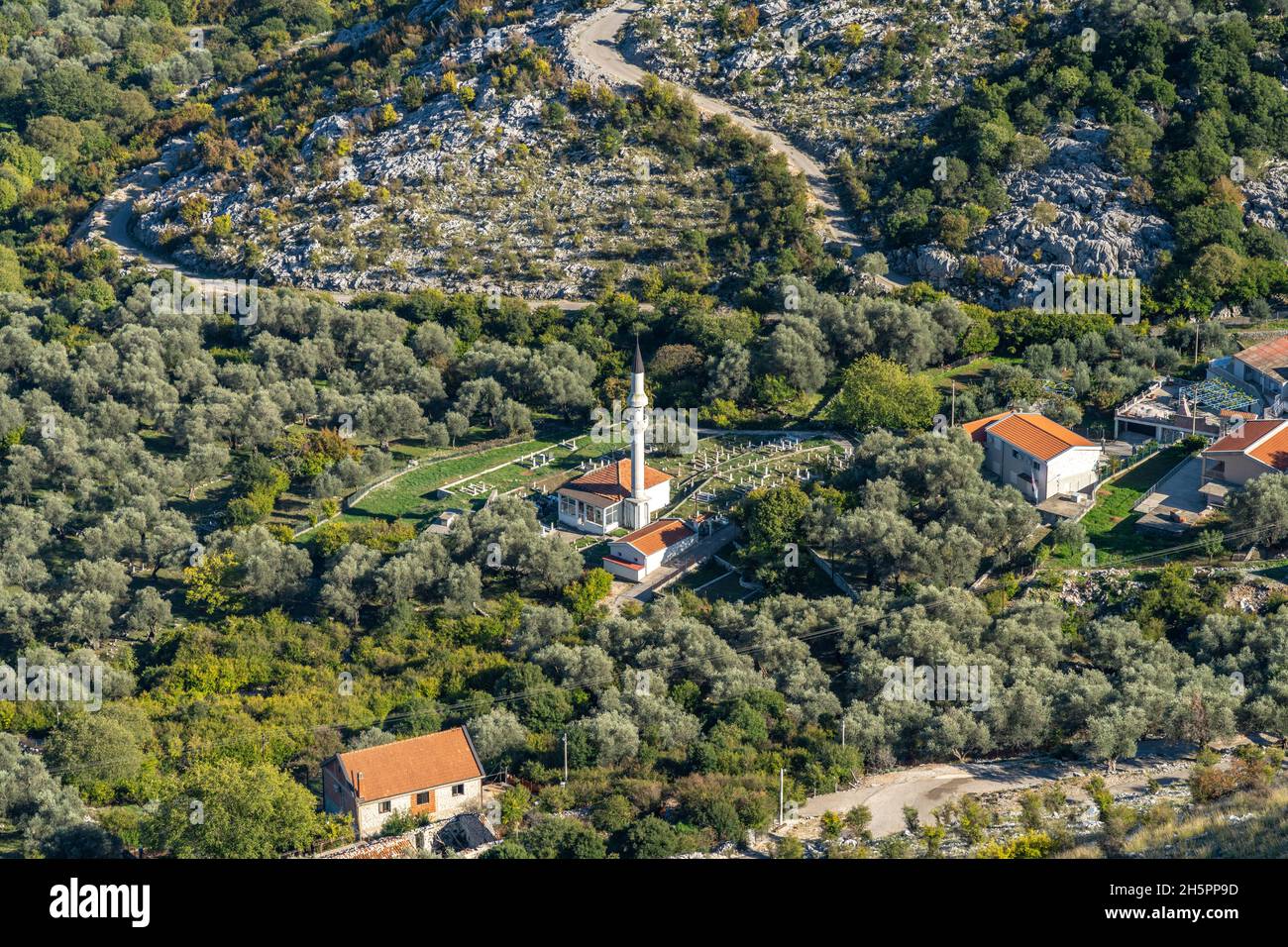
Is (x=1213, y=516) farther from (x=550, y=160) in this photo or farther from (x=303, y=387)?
(x=550, y=160)

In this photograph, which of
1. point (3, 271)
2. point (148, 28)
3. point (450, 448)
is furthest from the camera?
point (148, 28)

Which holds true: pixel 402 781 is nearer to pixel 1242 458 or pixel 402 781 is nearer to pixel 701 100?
pixel 1242 458

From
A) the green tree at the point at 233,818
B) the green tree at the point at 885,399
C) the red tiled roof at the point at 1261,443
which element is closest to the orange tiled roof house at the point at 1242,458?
the red tiled roof at the point at 1261,443

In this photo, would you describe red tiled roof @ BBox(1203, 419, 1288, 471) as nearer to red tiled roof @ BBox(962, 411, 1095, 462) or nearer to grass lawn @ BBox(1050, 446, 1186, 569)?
grass lawn @ BBox(1050, 446, 1186, 569)

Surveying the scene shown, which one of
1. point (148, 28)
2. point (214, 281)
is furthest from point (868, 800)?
point (148, 28)

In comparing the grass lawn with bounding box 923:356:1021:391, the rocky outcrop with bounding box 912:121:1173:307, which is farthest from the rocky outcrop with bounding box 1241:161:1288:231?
the grass lawn with bounding box 923:356:1021:391

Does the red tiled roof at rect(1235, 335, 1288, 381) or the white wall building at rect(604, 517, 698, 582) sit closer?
the white wall building at rect(604, 517, 698, 582)
